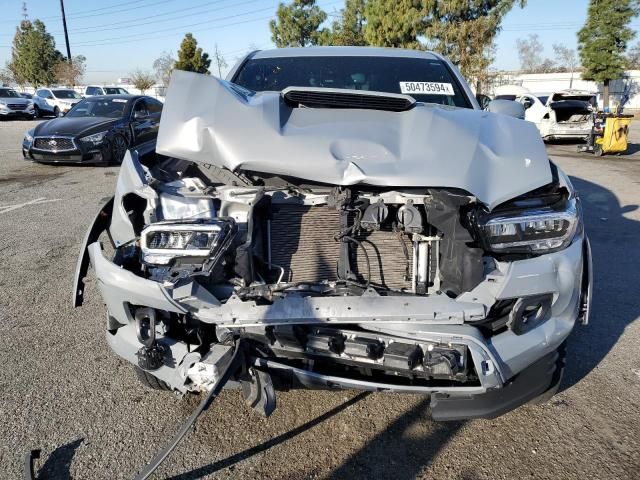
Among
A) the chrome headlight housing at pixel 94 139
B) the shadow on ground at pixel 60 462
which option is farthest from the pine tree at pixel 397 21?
the shadow on ground at pixel 60 462

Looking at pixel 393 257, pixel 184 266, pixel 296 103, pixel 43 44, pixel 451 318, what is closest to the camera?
pixel 451 318

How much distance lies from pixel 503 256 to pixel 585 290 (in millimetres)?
535

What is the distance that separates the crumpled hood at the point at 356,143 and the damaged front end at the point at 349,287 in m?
0.11

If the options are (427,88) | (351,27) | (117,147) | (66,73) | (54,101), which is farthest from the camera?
(66,73)

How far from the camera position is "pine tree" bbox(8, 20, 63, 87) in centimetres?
4631

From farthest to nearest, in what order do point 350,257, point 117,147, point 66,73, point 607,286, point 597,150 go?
1. point 66,73
2. point 597,150
3. point 117,147
4. point 607,286
5. point 350,257

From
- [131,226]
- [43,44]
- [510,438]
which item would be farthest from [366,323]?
[43,44]

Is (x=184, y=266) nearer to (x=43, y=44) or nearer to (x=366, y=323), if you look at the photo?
(x=366, y=323)

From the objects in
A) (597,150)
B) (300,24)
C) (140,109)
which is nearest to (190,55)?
(300,24)

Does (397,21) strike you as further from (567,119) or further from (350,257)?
(350,257)

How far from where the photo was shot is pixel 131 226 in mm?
2369

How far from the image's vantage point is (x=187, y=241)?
7.03 feet

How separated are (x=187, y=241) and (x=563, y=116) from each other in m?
16.0

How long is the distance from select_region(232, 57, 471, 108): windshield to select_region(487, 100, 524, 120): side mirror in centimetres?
19
